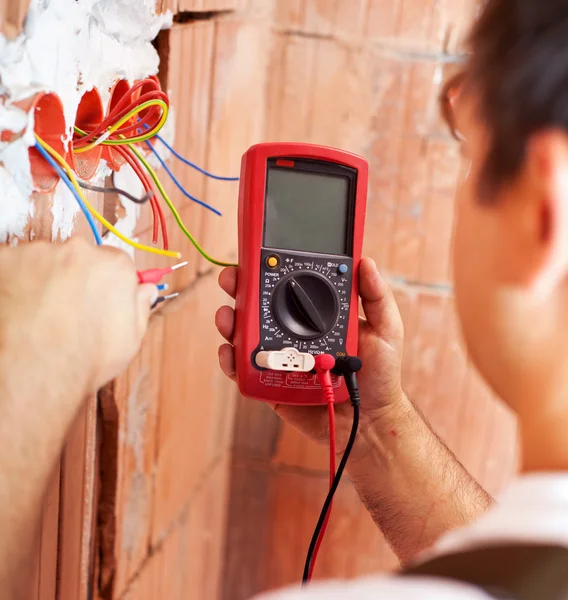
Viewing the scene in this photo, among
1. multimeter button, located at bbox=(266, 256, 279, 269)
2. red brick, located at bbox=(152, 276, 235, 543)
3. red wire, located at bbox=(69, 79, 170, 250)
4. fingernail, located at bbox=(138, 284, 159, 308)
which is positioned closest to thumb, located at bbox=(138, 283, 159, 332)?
fingernail, located at bbox=(138, 284, 159, 308)

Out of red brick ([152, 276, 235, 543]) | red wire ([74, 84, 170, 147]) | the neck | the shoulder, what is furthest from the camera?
red brick ([152, 276, 235, 543])

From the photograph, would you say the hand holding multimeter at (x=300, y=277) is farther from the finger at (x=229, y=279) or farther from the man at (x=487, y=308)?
the man at (x=487, y=308)

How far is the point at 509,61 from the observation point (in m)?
0.50

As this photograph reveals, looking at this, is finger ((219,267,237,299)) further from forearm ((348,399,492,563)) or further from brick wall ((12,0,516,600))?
forearm ((348,399,492,563))

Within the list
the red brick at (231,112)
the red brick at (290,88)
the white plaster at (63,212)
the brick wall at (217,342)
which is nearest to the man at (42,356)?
the white plaster at (63,212)

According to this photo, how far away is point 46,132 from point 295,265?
1.01ft

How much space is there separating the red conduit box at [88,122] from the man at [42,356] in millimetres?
197

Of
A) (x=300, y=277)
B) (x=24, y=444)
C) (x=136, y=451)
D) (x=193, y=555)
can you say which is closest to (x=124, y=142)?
(x=300, y=277)

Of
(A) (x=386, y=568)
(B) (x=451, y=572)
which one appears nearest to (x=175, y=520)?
(A) (x=386, y=568)

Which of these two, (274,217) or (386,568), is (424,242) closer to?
(274,217)

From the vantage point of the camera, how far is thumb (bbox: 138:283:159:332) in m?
0.62

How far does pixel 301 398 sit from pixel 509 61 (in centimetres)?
46

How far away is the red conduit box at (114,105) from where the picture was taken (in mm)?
801

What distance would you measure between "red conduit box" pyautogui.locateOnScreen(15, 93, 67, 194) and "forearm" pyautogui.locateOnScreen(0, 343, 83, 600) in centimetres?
18
